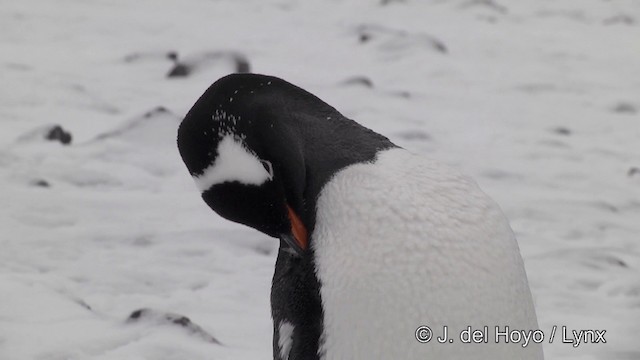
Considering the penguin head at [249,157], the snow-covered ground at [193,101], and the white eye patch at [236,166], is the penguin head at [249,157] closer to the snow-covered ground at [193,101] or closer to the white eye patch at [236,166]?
the white eye patch at [236,166]

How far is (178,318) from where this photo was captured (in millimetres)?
2941

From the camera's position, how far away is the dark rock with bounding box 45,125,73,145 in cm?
444

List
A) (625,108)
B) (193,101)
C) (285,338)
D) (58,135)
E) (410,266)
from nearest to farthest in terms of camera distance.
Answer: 1. (410,266)
2. (285,338)
3. (58,135)
4. (193,101)
5. (625,108)

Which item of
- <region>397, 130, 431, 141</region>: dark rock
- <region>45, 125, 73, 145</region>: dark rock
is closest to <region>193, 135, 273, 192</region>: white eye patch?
<region>45, 125, 73, 145</region>: dark rock

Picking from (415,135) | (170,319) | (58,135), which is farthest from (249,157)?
(415,135)

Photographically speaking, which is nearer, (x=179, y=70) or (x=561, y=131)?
(x=561, y=131)

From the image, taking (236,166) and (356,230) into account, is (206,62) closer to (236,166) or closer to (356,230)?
(236,166)

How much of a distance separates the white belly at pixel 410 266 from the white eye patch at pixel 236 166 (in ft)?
0.38

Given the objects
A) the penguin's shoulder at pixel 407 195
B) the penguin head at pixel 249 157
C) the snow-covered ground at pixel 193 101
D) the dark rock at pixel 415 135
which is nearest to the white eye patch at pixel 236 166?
the penguin head at pixel 249 157

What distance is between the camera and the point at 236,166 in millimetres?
2041

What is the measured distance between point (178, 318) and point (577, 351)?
3.19ft

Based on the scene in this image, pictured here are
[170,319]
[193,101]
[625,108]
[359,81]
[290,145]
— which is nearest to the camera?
[290,145]

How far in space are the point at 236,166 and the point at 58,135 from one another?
2538mm

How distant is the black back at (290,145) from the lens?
1995mm
